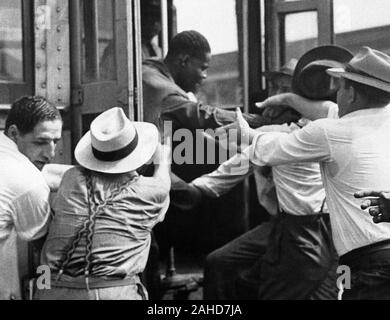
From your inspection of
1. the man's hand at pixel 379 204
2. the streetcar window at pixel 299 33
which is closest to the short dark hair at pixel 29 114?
the man's hand at pixel 379 204

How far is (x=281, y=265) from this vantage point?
5.76 meters

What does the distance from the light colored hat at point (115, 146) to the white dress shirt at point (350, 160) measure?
2.31ft

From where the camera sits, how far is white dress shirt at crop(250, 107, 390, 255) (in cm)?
471

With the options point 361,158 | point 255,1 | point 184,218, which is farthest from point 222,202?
point 361,158

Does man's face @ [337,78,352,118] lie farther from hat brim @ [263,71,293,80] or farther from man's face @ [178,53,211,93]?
man's face @ [178,53,211,93]

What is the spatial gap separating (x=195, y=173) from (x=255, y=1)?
4.25ft

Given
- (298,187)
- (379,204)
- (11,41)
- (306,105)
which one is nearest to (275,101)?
(306,105)

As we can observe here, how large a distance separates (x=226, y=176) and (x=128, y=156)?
1.37m

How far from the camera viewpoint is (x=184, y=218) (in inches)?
267

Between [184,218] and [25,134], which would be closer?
[25,134]

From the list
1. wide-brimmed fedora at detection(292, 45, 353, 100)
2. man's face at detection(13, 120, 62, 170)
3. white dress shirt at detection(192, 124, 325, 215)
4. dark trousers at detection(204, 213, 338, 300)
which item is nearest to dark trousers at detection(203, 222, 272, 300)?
dark trousers at detection(204, 213, 338, 300)

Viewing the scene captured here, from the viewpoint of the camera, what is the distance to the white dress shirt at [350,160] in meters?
4.71

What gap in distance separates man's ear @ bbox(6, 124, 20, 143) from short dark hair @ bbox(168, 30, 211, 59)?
1.97 m
